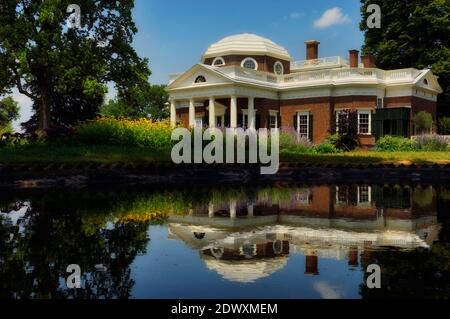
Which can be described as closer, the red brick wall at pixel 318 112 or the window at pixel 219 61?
the red brick wall at pixel 318 112

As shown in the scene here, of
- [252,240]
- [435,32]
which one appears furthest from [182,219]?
[435,32]

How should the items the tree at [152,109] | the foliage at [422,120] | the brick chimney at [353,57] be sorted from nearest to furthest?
the foliage at [422,120] < the brick chimney at [353,57] < the tree at [152,109]

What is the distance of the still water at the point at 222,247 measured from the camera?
4703mm

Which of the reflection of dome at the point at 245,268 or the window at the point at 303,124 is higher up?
the window at the point at 303,124

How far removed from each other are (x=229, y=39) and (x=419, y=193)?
30.9 meters

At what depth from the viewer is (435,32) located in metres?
42.8

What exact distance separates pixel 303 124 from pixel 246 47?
9.33 m

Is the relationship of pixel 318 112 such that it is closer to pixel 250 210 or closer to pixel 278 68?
pixel 278 68

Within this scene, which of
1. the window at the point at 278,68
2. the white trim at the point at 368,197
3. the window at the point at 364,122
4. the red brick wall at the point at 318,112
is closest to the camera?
the white trim at the point at 368,197

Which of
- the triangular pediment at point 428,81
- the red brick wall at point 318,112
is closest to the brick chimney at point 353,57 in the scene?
the triangular pediment at point 428,81

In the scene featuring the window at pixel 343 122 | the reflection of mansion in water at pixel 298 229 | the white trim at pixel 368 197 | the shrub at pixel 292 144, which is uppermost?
the window at pixel 343 122

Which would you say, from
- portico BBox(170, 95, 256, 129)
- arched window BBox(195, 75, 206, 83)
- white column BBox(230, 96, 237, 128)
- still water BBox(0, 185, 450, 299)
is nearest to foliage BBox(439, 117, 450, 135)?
portico BBox(170, 95, 256, 129)

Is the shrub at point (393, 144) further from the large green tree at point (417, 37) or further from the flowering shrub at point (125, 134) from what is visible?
the large green tree at point (417, 37)
